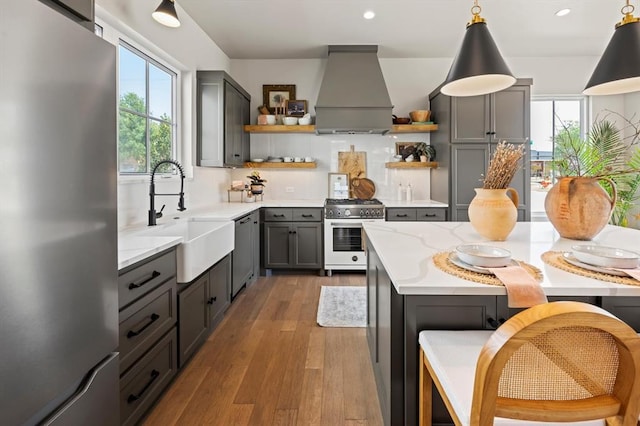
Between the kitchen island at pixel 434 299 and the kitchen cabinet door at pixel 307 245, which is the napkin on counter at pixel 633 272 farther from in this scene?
the kitchen cabinet door at pixel 307 245

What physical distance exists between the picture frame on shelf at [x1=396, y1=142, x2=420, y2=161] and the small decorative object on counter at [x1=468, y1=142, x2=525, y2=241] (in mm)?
3257

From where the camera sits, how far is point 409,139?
5145 mm

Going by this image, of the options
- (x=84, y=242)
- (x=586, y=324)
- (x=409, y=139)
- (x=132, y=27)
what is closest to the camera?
(x=586, y=324)

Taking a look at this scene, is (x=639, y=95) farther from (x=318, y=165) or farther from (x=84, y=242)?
(x=84, y=242)

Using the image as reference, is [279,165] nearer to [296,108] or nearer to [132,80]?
[296,108]

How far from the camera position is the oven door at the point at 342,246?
4.50m

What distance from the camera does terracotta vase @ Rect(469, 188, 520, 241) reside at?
1810 millimetres

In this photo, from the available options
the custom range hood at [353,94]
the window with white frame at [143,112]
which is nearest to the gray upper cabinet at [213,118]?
the window with white frame at [143,112]

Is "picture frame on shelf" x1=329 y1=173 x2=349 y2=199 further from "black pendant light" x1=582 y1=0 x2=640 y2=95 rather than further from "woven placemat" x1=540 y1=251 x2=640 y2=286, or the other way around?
"woven placemat" x1=540 y1=251 x2=640 y2=286

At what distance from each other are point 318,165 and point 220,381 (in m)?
3.53

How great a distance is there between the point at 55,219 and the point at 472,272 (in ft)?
4.16

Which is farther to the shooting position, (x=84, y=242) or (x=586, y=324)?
(x=84, y=242)

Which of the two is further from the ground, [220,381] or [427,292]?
[427,292]

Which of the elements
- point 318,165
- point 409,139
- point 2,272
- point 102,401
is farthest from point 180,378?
point 409,139
